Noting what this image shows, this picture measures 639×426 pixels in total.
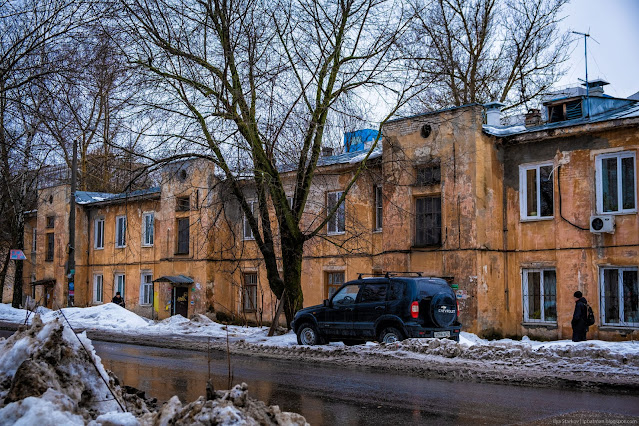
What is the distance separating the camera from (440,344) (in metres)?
15.1

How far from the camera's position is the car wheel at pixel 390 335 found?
16.2 m

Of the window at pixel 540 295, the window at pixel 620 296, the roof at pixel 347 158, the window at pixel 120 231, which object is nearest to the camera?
the window at pixel 620 296

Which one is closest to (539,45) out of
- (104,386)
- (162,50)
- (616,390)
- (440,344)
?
(162,50)

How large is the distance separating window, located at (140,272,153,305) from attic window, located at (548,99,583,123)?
838 inches

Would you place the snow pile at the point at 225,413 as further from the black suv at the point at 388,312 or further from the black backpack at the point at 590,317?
the black backpack at the point at 590,317

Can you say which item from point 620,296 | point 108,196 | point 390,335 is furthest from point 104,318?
point 620,296

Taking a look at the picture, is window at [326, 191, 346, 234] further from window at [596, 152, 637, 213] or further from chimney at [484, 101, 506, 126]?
window at [596, 152, 637, 213]

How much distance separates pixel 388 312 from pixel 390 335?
54 cm

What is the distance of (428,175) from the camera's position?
23.1 m

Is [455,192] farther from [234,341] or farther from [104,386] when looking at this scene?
[104,386]

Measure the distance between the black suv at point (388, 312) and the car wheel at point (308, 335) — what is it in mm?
26

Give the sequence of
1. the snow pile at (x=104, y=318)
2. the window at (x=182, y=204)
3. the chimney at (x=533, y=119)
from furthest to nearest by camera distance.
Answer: the window at (x=182, y=204) → the snow pile at (x=104, y=318) → the chimney at (x=533, y=119)

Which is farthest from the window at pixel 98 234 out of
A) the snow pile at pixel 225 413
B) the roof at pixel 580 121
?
the snow pile at pixel 225 413

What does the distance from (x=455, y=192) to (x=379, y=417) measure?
14.8 m
